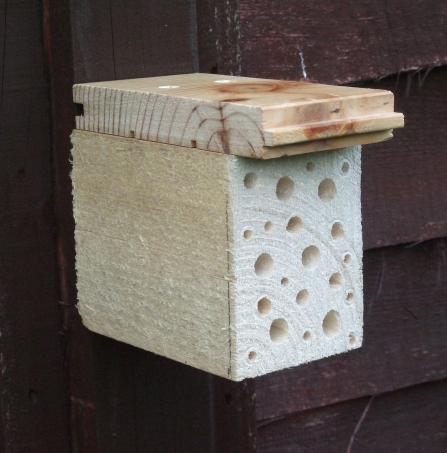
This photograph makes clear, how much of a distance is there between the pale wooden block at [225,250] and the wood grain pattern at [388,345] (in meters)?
0.44

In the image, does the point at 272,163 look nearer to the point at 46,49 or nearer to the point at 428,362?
the point at 46,49

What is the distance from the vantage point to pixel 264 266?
3.39 feet

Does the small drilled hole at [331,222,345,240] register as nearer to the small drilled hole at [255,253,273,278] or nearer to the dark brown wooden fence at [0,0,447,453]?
the small drilled hole at [255,253,273,278]

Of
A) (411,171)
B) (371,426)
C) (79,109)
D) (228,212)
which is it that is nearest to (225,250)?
(228,212)

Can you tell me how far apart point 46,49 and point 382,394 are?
819 millimetres

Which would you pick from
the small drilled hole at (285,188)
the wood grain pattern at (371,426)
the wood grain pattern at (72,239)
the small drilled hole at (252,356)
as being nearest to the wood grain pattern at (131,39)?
the wood grain pattern at (72,239)

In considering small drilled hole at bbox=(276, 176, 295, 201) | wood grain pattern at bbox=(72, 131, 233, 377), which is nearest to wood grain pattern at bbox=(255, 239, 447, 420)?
wood grain pattern at bbox=(72, 131, 233, 377)

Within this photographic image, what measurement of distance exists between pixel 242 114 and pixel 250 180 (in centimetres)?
8

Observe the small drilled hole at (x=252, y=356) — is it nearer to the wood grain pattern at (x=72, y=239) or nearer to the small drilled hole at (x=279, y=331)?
the small drilled hole at (x=279, y=331)

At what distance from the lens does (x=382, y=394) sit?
164 centimetres

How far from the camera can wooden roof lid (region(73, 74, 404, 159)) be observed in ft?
3.12

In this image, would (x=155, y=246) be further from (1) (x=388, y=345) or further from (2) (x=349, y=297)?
(1) (x=388, y=345)

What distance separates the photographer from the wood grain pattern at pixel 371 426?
1.56 m

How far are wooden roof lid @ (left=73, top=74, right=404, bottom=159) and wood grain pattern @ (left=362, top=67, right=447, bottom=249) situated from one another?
432 mm
